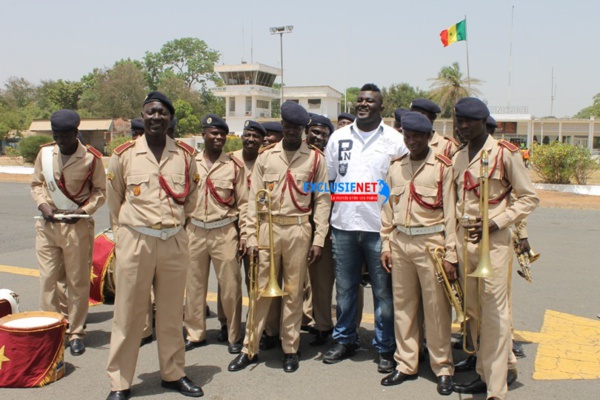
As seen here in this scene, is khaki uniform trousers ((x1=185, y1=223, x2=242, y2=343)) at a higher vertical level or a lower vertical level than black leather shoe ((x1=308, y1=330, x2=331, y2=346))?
higher

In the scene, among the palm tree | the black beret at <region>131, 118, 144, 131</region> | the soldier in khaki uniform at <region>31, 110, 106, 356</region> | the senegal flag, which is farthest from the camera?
the palm tree

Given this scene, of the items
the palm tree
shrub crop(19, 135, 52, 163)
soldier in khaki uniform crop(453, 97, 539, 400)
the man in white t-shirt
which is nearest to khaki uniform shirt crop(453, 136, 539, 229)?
soldier in khaki uniform crop(453, 97, 539, 400)

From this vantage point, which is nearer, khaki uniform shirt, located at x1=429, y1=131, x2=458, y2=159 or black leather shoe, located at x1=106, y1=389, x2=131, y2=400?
black leather shoe, located at x1=106, y1=389, x2=131, y2=400

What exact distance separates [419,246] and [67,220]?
341cm

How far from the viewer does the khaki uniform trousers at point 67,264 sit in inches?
211

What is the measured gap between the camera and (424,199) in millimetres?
4504

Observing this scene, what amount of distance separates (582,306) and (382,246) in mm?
3402

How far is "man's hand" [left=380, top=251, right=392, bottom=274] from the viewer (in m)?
4.73

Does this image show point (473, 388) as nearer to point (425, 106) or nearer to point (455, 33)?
point (425, 106)

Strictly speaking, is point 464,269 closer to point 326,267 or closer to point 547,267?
point 326,267

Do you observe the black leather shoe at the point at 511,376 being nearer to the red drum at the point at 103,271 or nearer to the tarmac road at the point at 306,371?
the tarmac road at the point at 306,371

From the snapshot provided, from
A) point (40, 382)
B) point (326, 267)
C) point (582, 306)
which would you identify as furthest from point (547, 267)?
point (40, 382)

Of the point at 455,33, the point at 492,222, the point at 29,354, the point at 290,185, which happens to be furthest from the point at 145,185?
the point at 455,33

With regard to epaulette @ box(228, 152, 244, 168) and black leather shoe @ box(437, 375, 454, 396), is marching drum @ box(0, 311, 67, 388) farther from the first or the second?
black leather shoe @ box(437, 375, 454, 396)
